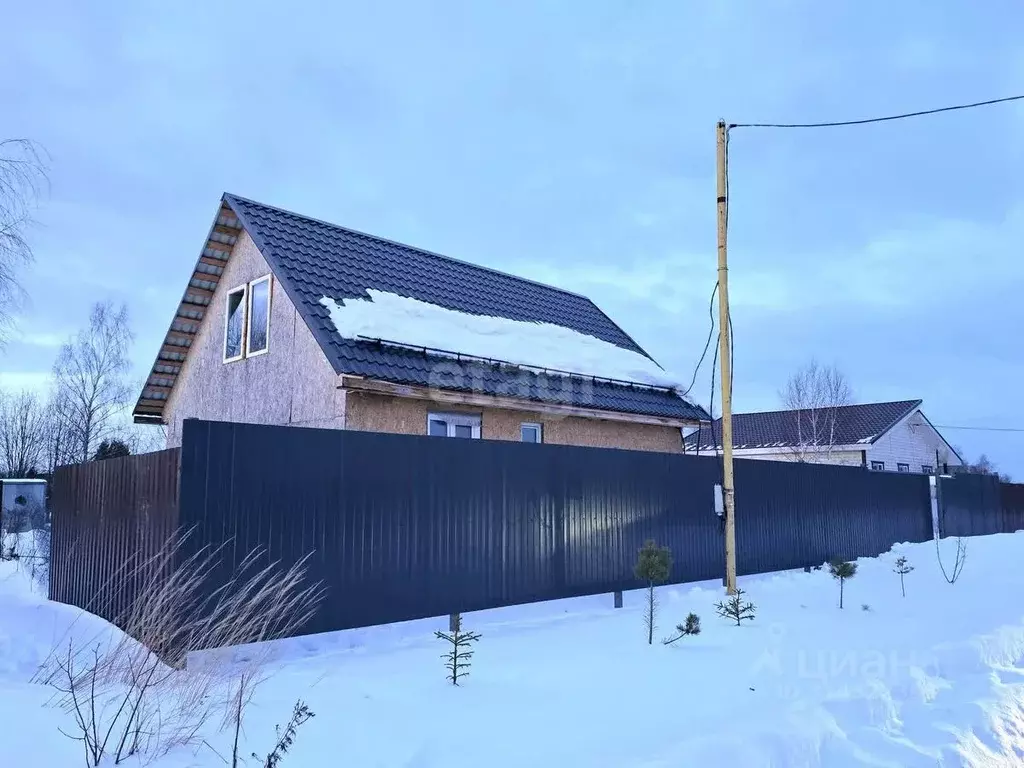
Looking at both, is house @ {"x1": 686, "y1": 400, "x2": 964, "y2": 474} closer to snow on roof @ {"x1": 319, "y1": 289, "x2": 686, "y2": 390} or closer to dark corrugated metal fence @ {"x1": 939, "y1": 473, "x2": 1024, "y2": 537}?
dark corrugated metal fence @ {"x1": 939, "y1": 473, "x2": 1024, "y2": 537}

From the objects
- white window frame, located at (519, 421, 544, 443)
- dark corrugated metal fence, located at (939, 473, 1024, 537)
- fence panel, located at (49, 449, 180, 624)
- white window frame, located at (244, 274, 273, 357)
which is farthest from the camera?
dark corrugated metal fence, located at (939, 473, 1024, 537)

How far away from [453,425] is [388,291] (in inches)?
111

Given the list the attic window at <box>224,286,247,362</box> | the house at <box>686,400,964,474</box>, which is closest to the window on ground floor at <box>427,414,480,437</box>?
the attic window at <box>224,286,247,362</box>

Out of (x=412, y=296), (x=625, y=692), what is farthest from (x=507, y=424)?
(x=625, y=692)

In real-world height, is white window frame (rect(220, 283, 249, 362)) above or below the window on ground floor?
above

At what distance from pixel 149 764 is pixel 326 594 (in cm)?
321

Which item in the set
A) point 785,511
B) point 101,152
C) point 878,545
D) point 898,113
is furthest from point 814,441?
point 101,152

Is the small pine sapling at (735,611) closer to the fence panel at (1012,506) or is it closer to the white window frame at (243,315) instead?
the white window frame at (243,315)

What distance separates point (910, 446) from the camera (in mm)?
35438

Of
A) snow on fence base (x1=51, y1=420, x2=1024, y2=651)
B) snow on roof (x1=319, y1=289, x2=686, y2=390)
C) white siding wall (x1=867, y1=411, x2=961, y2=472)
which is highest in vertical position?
snow on roof (x1=319, y1=289, x2=686, y2=390)

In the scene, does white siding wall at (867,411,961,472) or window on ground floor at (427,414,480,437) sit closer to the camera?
window on ground floor at (427,414,480,437)

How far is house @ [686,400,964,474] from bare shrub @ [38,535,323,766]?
26236 mm

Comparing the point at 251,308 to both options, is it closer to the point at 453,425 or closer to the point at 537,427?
the point at 453,425

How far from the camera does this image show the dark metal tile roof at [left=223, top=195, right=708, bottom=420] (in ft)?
35.7
